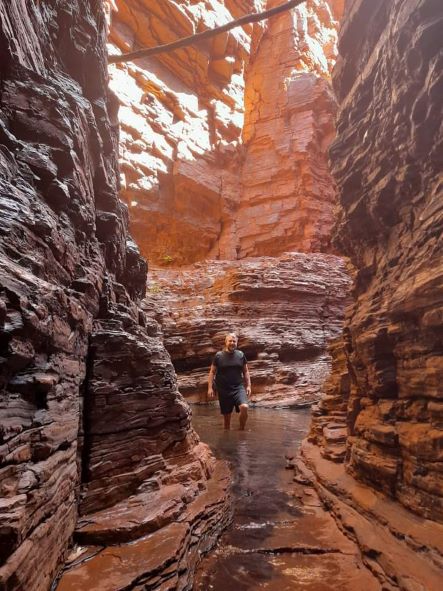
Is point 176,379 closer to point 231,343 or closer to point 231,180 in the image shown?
point 231,343

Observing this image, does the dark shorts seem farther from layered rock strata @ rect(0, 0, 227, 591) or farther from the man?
layered rock strata @ rect(0, 0, 227, 591)

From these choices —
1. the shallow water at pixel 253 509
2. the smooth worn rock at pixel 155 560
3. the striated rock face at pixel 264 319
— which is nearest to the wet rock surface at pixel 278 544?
the shallow water at pixel 253 509

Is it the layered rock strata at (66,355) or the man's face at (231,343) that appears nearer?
the layered rock strata at (66,355)

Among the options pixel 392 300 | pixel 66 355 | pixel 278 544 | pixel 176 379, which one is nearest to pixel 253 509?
pixel 278 544

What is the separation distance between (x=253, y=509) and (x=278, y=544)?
33.7 inches

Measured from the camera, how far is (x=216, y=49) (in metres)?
32.5

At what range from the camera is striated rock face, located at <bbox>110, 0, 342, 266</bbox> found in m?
27.3

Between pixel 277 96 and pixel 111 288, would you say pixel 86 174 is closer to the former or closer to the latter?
pixel 111 288

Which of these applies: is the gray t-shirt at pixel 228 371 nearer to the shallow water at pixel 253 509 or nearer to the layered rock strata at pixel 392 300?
the shallow water at pixel 253 509

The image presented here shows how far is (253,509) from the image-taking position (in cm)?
442

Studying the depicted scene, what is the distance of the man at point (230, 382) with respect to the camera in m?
8.95

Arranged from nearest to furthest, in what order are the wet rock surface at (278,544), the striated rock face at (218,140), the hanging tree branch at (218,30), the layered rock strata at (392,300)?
1. the wet rock surface at (278,544)
2. the layered rock strata at (392,300)
3. the hanging tree branch at (218,30)
4. the striated rock face at (218,140)

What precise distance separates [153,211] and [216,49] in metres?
16.2

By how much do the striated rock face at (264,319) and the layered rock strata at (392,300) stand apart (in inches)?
440
